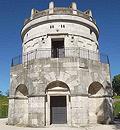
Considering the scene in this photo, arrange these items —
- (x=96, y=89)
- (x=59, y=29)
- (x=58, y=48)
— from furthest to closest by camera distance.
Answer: (x=58, y=48)
(x=59, y=29)
(x=96, y=89)

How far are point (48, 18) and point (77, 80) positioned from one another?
21.3 feet

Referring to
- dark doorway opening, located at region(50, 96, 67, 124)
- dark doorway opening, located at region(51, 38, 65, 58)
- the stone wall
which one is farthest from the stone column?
dark doorway opening, located at region(50, 96, 67, 124)

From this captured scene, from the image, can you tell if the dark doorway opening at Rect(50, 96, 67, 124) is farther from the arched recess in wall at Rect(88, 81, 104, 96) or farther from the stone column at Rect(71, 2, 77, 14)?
the stone column at Rect(71, 2, 77, 14)

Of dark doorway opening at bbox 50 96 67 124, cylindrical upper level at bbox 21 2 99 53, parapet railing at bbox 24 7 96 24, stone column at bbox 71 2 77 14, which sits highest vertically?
stone column at bbox 71 2 77 14

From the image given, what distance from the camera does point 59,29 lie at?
1820cm

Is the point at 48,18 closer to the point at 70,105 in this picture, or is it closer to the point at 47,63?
the point at 47,63

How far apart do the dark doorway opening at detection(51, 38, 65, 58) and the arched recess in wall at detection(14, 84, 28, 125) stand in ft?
12.8

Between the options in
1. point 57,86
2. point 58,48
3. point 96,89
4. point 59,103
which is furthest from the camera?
point 58,48

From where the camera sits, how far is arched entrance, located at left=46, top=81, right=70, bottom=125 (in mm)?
15461

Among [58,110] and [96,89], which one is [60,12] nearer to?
[96,89]

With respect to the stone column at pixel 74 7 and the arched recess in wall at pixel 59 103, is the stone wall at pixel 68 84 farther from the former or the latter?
the stone column at pixel 74 7

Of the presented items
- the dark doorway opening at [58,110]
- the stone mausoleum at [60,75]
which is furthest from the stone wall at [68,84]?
the dark doorway opening at [58,110]

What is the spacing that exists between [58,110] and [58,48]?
5930 mm

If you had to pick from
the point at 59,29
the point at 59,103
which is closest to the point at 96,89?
the point at 59,103
